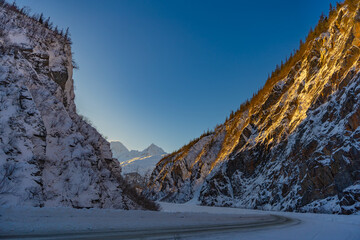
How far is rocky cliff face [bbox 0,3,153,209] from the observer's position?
352 inches

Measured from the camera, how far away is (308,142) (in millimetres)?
24078

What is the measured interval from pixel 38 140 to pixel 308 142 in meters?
26.0

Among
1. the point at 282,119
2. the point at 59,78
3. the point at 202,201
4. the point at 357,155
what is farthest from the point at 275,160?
the point at 59,78

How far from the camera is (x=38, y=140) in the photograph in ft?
35.6

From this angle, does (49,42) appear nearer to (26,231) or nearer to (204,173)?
(26,231)

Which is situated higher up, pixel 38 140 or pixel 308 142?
pixel 308 142

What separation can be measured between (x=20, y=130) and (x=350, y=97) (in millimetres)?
26891

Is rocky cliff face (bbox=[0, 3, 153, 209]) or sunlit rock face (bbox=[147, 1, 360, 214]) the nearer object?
rocky cliff face (bbox=[0, 3, 153, 209])

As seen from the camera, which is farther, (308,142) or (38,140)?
(308,142)

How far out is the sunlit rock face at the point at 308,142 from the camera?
1900 cm

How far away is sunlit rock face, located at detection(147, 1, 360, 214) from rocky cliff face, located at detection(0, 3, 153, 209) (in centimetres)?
1777

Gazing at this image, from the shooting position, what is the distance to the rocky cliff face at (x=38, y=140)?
8953 millimetres

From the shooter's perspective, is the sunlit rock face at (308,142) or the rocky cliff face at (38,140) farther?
the sunlit rock face at (308,142)

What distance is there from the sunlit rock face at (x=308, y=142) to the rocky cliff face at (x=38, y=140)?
1777 cm
